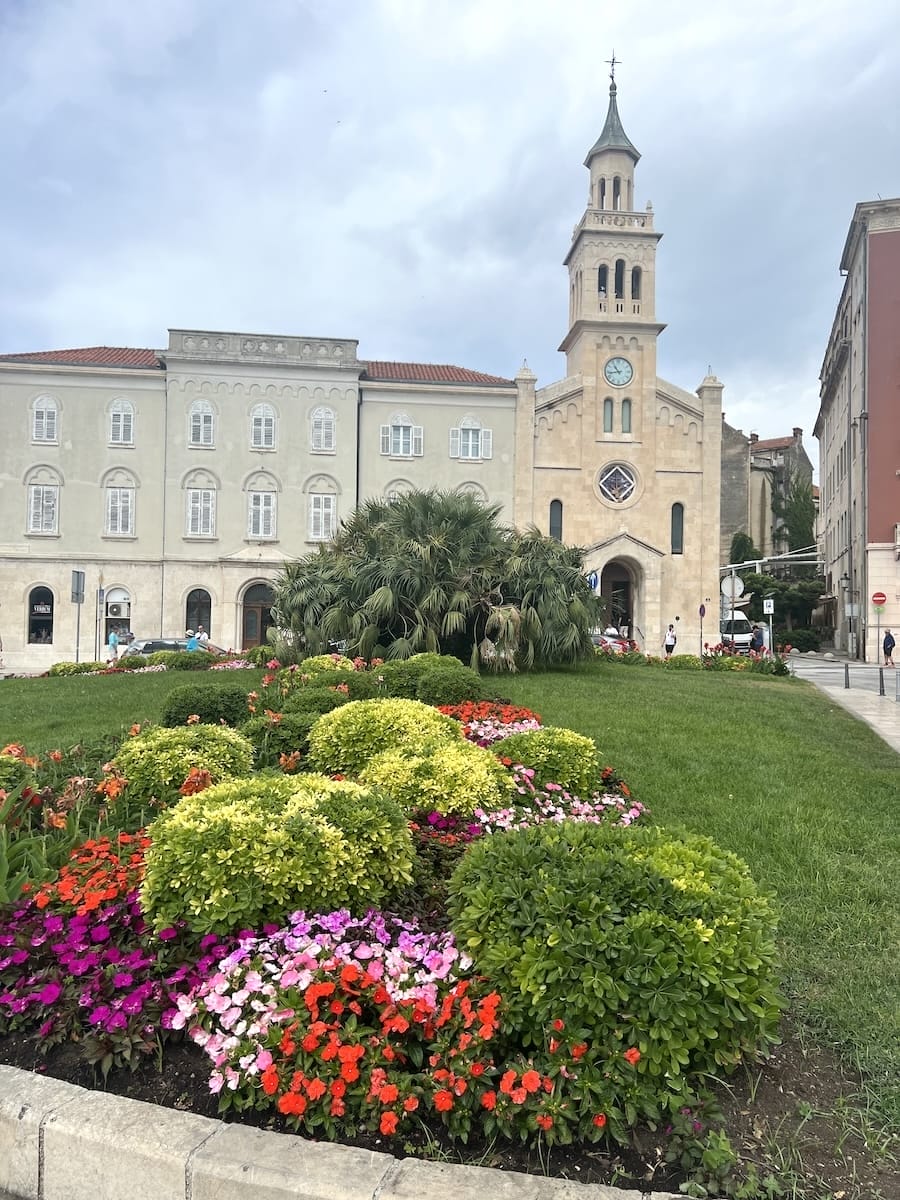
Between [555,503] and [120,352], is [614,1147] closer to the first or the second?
A: [555,503]

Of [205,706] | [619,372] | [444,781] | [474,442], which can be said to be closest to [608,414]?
[619,372]

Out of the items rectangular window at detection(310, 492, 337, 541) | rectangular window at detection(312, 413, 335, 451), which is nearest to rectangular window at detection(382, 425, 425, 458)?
rectangular window at detection(312, 413, 335, 451)

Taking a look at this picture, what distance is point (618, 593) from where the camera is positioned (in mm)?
43719

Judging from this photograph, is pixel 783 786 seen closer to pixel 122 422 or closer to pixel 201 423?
pixel 201 423

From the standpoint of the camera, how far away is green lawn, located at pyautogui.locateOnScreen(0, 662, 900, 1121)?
367 cm

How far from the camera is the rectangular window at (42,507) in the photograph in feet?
128

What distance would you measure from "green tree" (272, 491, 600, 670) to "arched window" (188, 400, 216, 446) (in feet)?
79.1

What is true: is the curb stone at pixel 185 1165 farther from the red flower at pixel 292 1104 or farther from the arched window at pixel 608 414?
the arched window at pixel 608 414

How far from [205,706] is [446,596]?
27.8 feet

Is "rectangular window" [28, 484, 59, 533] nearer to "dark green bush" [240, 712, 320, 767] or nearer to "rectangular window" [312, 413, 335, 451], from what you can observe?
"rectangular window" [312, 413, 335, 451]

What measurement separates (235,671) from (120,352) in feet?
100.0

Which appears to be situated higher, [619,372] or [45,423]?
[619,372]

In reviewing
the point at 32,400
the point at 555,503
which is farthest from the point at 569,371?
the point at 32,400

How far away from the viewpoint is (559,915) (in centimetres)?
300
